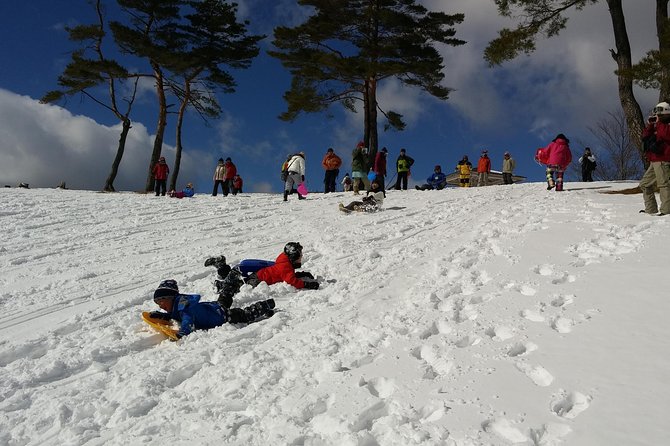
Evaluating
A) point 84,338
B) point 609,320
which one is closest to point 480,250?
point 609,320

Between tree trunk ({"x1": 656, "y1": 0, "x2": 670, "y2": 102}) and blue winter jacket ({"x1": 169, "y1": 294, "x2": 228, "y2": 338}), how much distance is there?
996cm

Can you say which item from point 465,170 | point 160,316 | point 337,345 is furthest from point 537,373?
point 465,170

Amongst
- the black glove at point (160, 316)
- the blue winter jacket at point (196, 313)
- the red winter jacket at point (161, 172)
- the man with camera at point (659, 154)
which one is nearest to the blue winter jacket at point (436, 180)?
the red winter jacket at point (161, 172)

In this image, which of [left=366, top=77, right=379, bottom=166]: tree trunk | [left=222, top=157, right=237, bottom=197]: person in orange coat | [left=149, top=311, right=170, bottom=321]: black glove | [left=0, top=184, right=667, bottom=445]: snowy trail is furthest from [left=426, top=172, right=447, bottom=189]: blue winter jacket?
[left=149, top=311, right=170, bottom=321]: black glove

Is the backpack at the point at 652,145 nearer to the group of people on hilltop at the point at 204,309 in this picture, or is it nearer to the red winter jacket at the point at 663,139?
the red winter jacket at the point at 663,139

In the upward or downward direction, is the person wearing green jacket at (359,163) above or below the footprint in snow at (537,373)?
above

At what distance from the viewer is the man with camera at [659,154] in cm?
675

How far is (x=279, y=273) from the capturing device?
18.6ft

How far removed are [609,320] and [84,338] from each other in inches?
177

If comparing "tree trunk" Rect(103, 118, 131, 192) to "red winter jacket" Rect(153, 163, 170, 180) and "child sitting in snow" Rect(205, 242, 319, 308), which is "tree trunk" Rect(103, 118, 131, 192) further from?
"child sitting in snow" Rect(205, 242, 319, 308)

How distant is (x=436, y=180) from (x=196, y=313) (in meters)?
15.5

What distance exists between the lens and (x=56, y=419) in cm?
297

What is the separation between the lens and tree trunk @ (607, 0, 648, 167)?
10.6 metres

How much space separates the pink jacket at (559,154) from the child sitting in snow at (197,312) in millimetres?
10056
